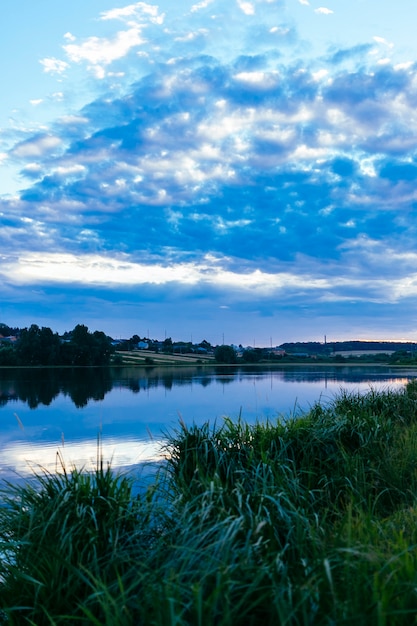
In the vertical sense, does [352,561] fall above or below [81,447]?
above

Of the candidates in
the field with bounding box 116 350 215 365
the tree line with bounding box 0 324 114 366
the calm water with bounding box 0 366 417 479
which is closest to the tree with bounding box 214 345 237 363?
the field with bounding box 116 350 215 365

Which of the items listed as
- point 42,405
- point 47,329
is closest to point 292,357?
point 47,329

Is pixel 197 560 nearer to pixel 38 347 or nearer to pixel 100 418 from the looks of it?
pixel 100 418

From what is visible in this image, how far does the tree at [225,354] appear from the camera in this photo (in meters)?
102

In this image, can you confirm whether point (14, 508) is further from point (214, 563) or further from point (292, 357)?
point (292, 357)

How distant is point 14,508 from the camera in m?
4.46

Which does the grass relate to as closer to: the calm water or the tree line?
the calm water

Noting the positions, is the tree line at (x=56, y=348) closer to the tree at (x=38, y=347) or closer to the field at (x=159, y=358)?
the tree at (x=38, y=347)

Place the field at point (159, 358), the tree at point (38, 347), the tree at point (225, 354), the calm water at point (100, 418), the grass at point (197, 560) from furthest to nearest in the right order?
the tree at point (225, 354) → the field at point (159, 358) → the tree at point (38, 347) → the calm water at point (100, 418) → the grass at point (197, 560)

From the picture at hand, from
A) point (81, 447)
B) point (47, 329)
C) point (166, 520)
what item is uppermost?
point (47, 329)

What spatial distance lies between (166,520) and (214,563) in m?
1.35

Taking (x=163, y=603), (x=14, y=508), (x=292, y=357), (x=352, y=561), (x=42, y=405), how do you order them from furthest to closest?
(x=292, y=357), (x=42, y=405), (x=14, y=508), (x=352, y=561), (x=163, y=603)

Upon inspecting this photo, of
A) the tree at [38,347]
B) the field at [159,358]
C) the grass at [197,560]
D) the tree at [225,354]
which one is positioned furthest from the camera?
the tree at [225,354]

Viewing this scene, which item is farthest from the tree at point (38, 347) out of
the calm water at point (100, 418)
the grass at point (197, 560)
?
the grass at point (197, 560)
